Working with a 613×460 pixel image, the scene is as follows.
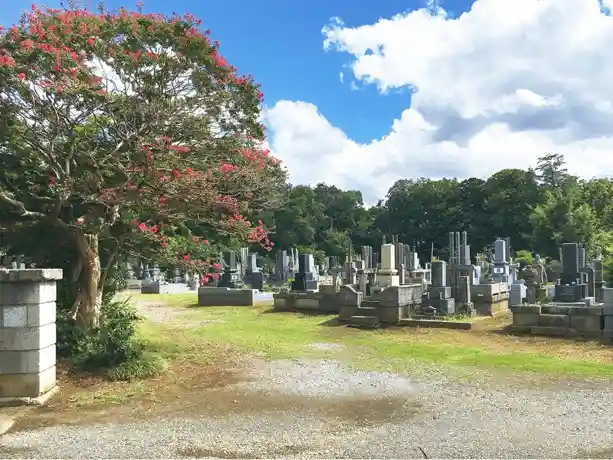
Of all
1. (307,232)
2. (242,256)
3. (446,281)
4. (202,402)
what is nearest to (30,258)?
(202,402)

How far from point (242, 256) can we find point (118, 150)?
2557 cm

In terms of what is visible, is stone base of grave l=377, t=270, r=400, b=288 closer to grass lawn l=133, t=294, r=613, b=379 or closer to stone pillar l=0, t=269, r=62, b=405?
grass lawn l=133, t=294, r=613, b=379

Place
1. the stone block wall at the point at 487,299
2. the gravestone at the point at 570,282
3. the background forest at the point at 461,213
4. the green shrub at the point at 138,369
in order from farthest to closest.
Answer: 1. the background forest at the point at 461,213
2. the stone block wall at the point at 487,299
3. the gravestone at the point at 570,282
4. the green shrub at the point at 138,369

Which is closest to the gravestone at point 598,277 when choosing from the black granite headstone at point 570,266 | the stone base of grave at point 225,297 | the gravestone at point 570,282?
the gravestone at point 570,282

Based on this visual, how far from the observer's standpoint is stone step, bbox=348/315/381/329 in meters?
14.6

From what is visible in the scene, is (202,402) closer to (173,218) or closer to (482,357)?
(173,218)

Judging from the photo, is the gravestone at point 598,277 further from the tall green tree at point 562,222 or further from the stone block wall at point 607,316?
the tall green tree at point 562,222

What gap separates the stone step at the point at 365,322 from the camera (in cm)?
1463

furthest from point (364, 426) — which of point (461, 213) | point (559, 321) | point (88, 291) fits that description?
point (461, 213)

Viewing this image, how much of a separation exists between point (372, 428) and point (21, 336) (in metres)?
4.82

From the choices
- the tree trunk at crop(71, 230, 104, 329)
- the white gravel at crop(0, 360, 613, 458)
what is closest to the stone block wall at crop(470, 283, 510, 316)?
the white gravel at crop(0, 360, 613, 458)

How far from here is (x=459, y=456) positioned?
196 inches

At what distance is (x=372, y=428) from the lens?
5926mm

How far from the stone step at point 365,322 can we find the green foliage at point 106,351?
6.85m
